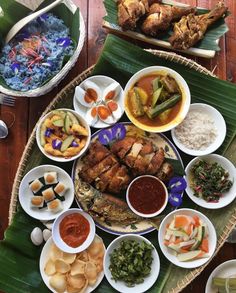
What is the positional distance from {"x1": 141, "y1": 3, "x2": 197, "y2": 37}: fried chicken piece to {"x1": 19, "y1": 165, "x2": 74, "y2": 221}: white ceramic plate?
1.62 metres

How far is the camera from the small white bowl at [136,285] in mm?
4594

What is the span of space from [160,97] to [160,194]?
2.98 feet

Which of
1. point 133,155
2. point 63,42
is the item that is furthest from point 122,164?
point 63,42

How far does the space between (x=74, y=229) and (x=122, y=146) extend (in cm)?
90

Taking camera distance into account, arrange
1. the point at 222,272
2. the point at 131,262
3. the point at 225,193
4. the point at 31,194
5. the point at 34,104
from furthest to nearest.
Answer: the point at 34,104
the point at 222,272
the point at 31,194
the point at 225,193
the point at 131,262

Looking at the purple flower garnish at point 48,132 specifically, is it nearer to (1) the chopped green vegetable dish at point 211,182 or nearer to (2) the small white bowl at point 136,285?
(2) the small white bowl at point 136,285

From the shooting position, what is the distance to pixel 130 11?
479cm

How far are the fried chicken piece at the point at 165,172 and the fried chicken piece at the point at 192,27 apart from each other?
3.85 feet

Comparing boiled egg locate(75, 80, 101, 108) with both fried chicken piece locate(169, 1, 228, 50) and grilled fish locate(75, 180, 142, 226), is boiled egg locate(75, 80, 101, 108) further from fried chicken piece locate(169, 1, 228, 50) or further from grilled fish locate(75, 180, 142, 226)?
fried chicken piece locate(169, 1, 228, 50)

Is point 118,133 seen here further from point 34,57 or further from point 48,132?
point 34,57

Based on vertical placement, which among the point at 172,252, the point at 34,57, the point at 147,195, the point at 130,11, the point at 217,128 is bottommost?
the point at 172,252

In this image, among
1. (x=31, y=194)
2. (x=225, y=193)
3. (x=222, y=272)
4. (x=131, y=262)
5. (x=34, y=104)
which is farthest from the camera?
(x=34, y=104)

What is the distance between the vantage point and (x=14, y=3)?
187 inches

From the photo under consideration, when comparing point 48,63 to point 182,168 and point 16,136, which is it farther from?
point 182,168
